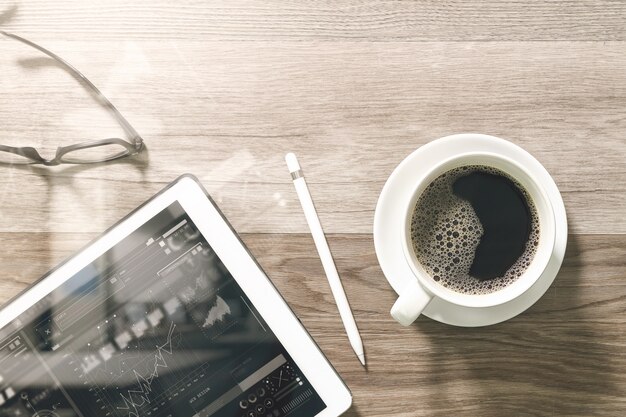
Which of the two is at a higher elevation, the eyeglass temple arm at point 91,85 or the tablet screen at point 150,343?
the eyeglass temple arm at point 91,85

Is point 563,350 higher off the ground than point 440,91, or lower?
lower

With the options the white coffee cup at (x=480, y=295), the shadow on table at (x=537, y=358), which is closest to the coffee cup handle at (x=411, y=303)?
the white coffee cup at (x=480, y=295)

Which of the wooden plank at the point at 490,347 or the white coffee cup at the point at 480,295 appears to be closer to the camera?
the white coffee cup at the point at 480,295

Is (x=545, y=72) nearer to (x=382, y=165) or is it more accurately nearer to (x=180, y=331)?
(x=382, y=165)

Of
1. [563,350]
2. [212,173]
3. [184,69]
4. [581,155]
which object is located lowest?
[563,350]

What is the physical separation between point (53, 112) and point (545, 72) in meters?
0.59

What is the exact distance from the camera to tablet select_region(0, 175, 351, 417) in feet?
2.50

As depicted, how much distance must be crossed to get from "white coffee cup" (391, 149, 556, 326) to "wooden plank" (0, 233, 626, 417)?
0.09 metres

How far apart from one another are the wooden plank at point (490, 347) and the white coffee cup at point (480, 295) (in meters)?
0.09

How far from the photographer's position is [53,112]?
0.84m

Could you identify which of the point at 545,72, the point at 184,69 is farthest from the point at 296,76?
the point at 545,72

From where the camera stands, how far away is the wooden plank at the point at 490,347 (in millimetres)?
787

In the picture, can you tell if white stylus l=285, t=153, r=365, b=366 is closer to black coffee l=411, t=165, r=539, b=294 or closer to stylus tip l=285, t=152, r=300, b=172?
stylus tip l=285, t=152, r=300, b=172

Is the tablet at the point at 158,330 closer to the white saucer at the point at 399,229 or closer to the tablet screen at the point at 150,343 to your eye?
the tablet screen at the point at 150,343
